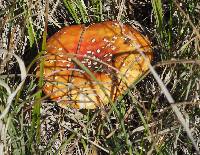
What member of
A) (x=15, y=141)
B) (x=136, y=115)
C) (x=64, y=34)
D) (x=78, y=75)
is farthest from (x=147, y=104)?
(x=15, y=141)

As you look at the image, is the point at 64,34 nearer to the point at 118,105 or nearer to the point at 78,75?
the point at 78,75

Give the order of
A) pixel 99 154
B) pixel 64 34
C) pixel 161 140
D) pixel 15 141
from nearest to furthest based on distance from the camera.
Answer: pixel 15 141, pixel 161 140, pixel 99 154, pixel 64 34

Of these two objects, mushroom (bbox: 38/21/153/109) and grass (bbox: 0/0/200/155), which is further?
mushroom (bbox: 38/21/153/109)

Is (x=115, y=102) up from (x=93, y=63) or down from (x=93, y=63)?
down

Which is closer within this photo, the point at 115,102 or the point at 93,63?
the point at 115,102
